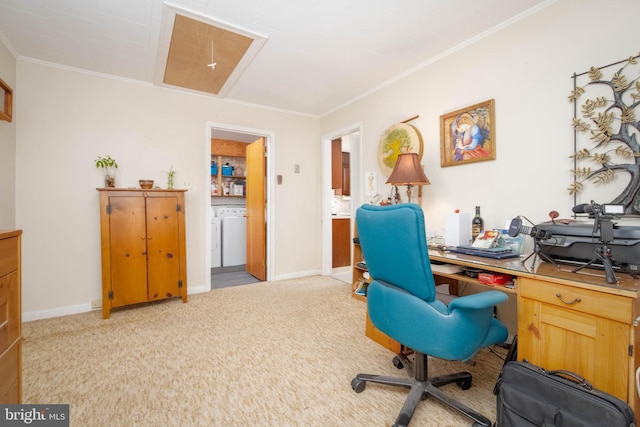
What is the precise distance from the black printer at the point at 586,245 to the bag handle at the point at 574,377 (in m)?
0.54

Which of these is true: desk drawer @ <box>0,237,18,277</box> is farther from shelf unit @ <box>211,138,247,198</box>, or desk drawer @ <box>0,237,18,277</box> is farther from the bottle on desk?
shelf unit @ <box>211,138,247,198</box>

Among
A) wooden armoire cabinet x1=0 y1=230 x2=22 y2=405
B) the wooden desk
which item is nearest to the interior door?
wooden armoire cabinet x1=0 y1=230 x2=22 y2=405

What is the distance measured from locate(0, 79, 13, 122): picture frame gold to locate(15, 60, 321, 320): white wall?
0.68 feet

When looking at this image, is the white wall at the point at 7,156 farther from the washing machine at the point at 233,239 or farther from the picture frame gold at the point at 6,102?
the washing machine at the point at 233,239

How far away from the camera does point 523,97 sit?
207 centimetres

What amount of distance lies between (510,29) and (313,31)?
4.84 ft

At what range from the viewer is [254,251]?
440cm

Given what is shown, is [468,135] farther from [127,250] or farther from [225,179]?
[225,179]

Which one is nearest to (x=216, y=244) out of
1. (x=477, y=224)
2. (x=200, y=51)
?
(x=200, y=51)

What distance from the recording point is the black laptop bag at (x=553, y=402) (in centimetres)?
99

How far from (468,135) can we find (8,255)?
9.55 feet

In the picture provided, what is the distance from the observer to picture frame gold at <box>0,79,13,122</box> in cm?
235

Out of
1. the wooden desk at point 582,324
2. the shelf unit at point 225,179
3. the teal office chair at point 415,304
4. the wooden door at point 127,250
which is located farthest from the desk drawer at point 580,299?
the shelf unit at point 225,179

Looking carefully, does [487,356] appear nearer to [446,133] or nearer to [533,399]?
[533,399]
